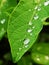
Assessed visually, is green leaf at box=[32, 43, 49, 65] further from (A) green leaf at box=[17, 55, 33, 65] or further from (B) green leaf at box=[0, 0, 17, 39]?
(B) green leaf at box=[0, 0, 17, 39]

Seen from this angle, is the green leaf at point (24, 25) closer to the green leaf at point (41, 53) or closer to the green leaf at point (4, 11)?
the green leaf at point (4, 11)

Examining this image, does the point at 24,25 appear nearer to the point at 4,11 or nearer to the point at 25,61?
the point at 4,11

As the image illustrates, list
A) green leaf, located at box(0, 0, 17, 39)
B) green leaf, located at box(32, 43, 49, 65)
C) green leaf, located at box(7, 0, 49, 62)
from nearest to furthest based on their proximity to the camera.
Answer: green leaf, located at box(7, 0, 49, 62) → green leaf, located at box(0, 0, 17, 39) → green leaf, located at box(32, 43, 49, 65)

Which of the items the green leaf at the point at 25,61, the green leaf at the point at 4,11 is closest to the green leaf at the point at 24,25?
the green leaf at the point at 4,11

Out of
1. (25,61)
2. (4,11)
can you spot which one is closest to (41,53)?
(25,61)

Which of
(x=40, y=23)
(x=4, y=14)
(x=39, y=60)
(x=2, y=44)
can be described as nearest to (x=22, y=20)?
(x=40, y=23)

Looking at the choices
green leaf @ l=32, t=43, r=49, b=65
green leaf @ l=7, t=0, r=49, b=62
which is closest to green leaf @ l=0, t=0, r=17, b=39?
green leaf @ l=7, t=0, r=49, b=62

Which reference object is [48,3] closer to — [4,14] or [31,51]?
[4,14]
